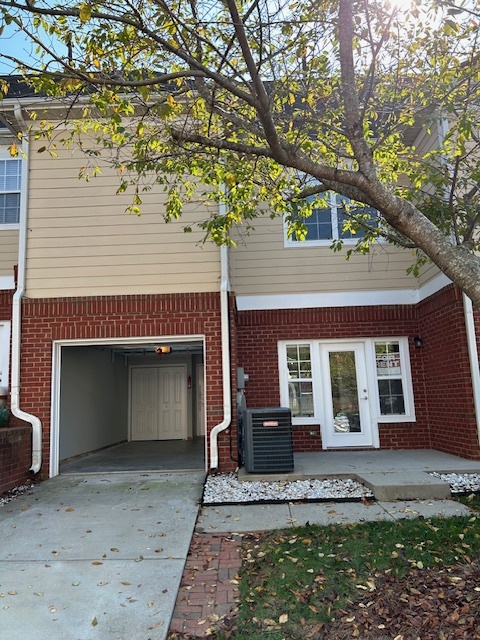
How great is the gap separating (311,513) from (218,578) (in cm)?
169

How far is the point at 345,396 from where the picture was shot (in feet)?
28.2

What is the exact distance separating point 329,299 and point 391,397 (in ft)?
6.91

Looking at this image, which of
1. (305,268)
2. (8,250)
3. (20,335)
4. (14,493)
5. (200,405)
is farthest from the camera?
(200,405)

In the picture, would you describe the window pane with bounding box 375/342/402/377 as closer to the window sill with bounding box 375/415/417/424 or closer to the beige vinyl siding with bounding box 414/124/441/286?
the window sill with bounding box 375/415/417/424

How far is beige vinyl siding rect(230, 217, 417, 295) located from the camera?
Result: 8.74m

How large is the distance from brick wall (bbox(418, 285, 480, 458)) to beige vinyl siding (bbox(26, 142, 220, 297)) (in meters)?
3.71

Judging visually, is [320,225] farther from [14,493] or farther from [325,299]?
[14,493]

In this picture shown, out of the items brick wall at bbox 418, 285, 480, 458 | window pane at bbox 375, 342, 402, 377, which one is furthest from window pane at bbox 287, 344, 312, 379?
brick wall at bbox 418, 285, 480, 458

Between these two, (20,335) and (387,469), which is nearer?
(387,469)

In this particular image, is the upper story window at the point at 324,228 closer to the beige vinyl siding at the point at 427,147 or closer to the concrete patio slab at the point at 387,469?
the beige vinyl siding at the point at 427,147

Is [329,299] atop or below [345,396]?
atop

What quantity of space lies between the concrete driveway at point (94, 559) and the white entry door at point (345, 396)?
10.4 ft

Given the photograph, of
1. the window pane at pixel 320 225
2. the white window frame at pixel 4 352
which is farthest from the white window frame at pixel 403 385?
the white window frame at pixel 4 352

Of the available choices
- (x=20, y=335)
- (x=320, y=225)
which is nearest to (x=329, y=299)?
(x=320, y=225)
